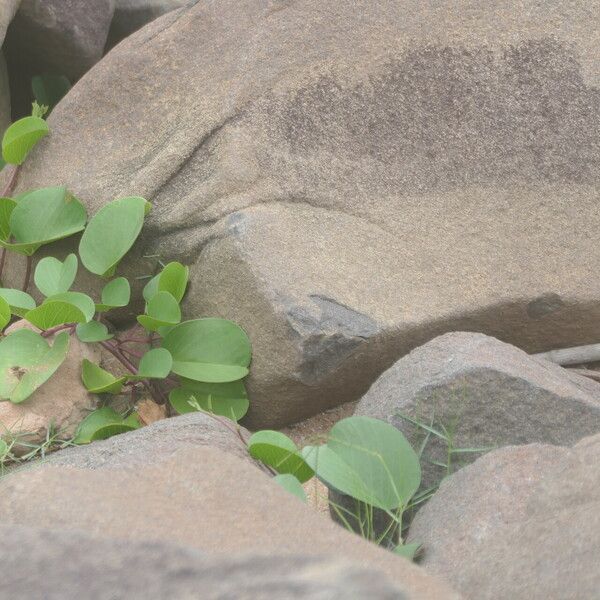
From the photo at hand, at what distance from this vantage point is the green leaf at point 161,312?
1911 millimetres

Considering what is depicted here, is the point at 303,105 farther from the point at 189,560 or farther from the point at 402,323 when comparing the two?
the point at 189,560

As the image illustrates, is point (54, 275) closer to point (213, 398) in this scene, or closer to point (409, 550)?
point (213, 398)

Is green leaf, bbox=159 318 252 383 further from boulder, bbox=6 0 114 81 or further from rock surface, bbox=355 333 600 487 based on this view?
Answer: boulder, bbox=6 0 114 81

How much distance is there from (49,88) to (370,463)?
1790 mm

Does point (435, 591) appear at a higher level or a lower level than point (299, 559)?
lower

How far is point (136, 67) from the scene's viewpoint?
2182 millimetres

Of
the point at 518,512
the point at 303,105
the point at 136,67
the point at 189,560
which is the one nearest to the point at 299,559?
the point at 189,560

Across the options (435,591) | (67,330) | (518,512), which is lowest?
(67,330)

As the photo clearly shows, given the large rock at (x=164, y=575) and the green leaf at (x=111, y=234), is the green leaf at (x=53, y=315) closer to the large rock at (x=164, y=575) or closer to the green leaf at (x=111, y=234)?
the green leaf at (x=111, y=234)

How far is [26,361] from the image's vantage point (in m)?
1.89

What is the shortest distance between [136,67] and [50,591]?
1.67 metres

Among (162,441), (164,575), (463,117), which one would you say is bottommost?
(162,441)

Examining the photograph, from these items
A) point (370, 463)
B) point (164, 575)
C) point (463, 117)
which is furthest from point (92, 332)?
point (164, 575)

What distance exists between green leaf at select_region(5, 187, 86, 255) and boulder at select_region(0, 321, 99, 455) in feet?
0.74
